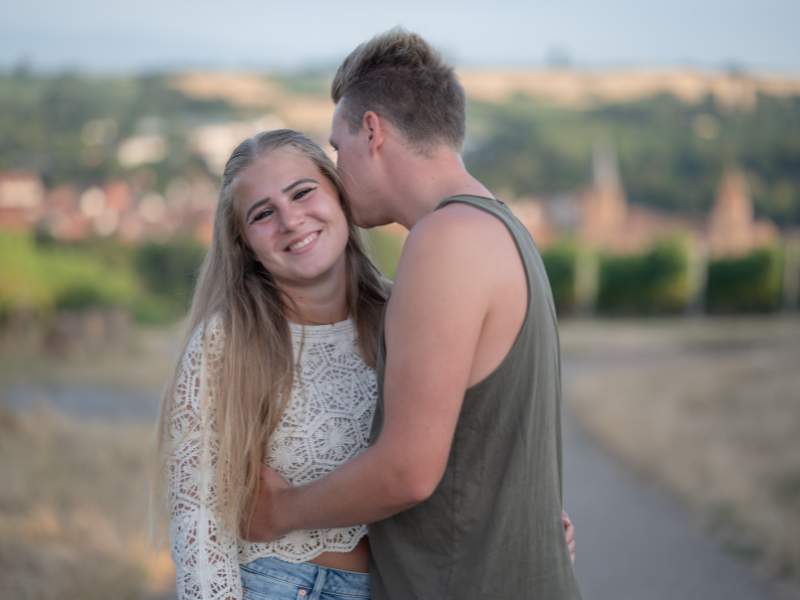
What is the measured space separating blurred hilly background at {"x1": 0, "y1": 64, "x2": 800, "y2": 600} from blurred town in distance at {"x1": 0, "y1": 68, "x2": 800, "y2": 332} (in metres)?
0.21

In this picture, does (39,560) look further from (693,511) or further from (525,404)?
(693,511)

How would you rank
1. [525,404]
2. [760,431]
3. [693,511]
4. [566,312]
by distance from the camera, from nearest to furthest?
1. [525,404]
2. [693,511]
3. [760,431]
4. [566,312]

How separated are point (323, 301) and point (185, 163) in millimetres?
65165

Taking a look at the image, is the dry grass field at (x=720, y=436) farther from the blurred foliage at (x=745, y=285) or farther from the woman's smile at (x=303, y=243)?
the blurred foliage at (x=745, y=285)

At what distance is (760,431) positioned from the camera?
8289 millimetres

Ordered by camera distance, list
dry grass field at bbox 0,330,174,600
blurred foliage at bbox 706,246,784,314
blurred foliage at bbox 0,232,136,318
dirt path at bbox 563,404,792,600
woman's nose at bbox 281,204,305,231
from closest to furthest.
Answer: woman's nose at bbox 281,204,305,231 < dry grass field at bbox 0,330,174,600 < dirt path at bbox 563,404,792,600 < blurred foliage at bbox 0,232,136,318 < blurred foliage at bbox 706,246,784,314

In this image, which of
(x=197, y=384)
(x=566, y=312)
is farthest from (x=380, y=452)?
(x=566, y=312)

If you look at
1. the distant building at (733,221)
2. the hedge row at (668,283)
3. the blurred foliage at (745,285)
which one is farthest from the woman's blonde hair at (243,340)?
the distant building at (733,221)

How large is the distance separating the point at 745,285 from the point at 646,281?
5635 millimetres

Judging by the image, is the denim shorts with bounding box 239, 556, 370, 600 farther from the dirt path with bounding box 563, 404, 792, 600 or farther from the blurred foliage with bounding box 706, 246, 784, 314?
the blurred foliage with bounding box 706, 246, 784, 314

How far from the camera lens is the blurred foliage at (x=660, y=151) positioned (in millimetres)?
67062

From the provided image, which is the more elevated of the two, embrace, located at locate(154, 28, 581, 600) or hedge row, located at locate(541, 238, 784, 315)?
embrace, located at locate(154, 28, 581, 600)

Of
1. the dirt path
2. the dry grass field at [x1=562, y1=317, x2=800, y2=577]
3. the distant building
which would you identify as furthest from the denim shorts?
the distant building

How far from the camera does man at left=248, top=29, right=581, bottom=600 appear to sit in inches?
55.3
